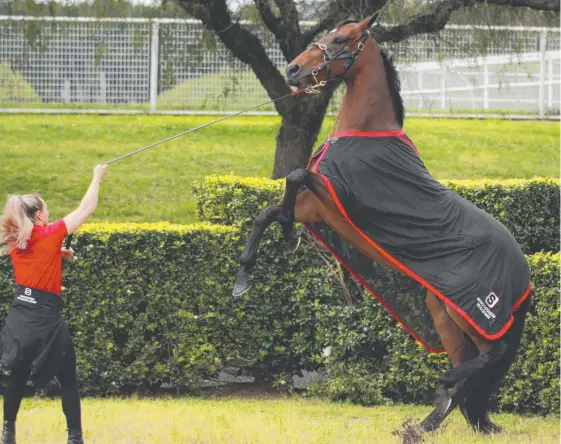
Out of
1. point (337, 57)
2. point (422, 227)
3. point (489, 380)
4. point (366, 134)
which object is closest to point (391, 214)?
point (422, 227)

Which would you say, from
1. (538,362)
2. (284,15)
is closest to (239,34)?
(284,15)

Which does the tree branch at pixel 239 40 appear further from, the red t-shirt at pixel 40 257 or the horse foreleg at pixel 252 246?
the red t-shirt at pixel 40 257

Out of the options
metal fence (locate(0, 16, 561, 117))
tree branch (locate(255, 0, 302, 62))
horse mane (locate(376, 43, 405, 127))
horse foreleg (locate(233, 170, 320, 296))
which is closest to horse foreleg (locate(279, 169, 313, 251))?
horse foreleg (locate(233, 170, 320, 296))

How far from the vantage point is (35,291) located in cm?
585

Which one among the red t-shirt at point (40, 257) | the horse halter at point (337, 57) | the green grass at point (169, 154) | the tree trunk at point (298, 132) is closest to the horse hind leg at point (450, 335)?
the horse halter at point (337, 57)

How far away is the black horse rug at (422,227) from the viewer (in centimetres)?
598

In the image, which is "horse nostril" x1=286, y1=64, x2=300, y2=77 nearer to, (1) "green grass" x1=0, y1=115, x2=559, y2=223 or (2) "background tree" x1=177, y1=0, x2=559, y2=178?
(2) "background tree" x1=177, y1=0, x2=559, y2=178

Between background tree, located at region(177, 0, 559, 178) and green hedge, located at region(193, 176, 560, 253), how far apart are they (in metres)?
2.00

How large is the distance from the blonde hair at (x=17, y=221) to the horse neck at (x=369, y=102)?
1.92 meters

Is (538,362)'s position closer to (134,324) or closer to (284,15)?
(134,324)

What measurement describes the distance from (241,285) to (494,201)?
3.32m

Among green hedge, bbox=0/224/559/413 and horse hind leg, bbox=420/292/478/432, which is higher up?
horse hind leg, bbox=420/292/478/432

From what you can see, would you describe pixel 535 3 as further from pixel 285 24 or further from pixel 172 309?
pixel 172 309

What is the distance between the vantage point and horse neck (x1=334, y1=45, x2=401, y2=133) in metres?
6.14
